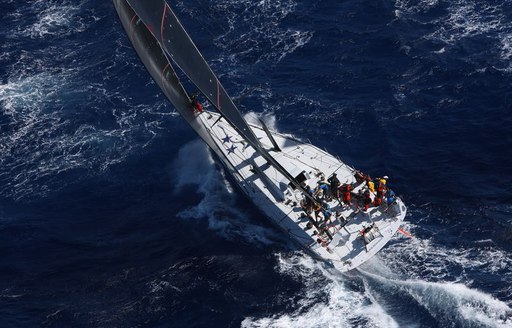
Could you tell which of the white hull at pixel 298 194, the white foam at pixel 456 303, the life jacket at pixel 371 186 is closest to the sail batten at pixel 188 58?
the white hull at pixel 298 194

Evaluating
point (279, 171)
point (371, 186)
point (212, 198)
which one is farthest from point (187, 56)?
point (371, 186)

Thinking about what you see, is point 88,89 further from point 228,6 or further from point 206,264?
point 206,264

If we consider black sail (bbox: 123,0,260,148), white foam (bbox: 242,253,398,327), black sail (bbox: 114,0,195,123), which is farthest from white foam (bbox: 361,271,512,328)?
black sail (bbox: 114,0,195,123)

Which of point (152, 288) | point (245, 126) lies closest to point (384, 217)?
point (245, 126)

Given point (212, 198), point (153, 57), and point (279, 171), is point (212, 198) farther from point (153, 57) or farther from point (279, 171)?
point (153, 57)

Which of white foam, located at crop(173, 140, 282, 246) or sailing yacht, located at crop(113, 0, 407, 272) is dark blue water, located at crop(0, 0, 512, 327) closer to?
white foam, located at crop(173, 140, 282, 246)

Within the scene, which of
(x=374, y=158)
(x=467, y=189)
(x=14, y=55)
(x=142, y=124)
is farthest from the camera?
(x=14, y=55)

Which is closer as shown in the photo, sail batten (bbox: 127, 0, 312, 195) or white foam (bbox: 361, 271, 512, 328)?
white foam (bbox: 361, 271, 512, 328)
